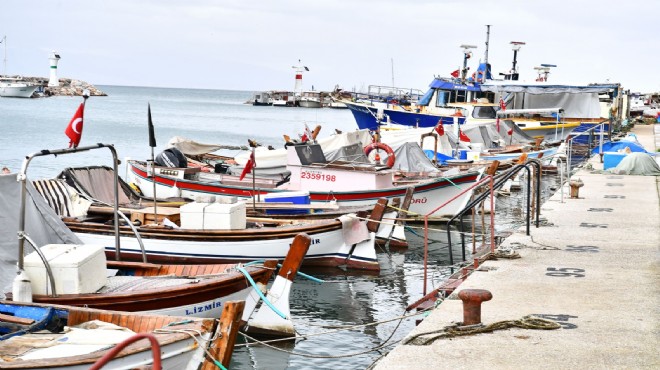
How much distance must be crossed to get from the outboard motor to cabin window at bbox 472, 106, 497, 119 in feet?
80.7

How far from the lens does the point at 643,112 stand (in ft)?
275

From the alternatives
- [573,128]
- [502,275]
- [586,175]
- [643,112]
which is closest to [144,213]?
[502,275]

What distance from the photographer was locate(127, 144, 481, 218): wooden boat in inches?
895

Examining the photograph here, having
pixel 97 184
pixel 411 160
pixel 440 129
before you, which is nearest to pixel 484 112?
pixel 440 129

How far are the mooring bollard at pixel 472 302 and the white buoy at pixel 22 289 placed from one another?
4.86 m

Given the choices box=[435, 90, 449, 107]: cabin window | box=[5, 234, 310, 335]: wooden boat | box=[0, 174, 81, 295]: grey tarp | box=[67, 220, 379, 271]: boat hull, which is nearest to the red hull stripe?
box=[67, 220, 379, 271]: boat hull

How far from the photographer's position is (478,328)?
9.16m

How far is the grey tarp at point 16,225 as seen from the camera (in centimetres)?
1157

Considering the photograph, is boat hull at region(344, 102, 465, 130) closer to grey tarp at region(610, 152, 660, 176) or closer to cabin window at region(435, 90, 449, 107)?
cabin window at region(435, 90, 449, 107)

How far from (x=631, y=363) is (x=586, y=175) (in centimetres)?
1995

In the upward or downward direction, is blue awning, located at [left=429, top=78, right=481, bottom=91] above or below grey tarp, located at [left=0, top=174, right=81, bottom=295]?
above

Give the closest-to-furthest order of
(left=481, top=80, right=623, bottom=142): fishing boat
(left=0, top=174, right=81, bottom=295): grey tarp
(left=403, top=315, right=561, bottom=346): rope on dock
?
(left=403, top=315, right=561, bottom=346): rope on dock → (left=0, top=174, right=81, bottom=295): grey tarp → (left=481, top=80, right=623, bottom=142): fishing boat

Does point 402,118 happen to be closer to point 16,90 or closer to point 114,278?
point 114,278

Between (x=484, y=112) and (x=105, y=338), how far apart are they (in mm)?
41371
